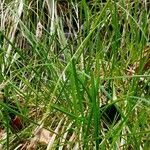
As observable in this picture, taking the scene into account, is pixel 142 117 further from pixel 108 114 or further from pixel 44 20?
pixel 44 20

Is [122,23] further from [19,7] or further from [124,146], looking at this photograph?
[124,146]

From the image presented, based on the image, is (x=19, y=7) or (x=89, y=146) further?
(x=19, y=7)

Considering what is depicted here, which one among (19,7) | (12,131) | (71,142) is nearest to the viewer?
(71,142)

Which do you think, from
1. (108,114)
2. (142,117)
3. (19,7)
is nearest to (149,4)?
(19,7)

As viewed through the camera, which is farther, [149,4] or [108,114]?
[149,4]

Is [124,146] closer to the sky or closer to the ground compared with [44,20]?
closer to the ground

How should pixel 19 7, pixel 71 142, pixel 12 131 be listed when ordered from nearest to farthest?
1. pixel 71 142
2. pixel 12 131
3. pixel 19 7

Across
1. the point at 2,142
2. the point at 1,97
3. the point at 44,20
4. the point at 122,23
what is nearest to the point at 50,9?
the point at 44,20
